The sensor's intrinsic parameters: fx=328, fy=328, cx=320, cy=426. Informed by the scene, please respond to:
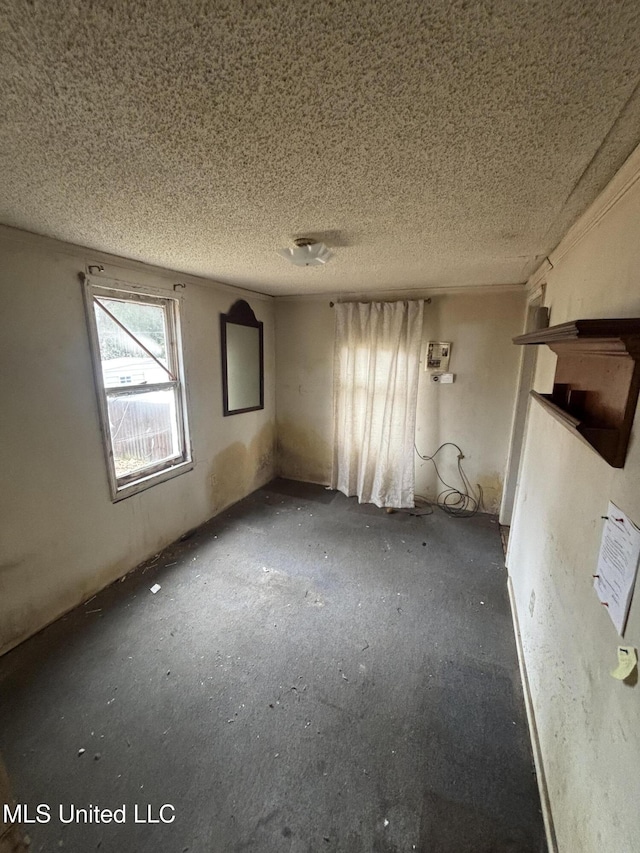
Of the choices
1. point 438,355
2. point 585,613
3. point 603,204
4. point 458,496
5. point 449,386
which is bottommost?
point 458,496

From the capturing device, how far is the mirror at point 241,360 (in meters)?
3.08

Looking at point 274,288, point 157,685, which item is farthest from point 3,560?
point 274,288

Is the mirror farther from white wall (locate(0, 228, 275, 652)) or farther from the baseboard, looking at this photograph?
the baseboard

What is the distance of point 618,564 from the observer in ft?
2.75

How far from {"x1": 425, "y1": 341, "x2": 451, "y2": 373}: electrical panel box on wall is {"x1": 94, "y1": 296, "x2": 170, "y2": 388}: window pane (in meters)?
2.37

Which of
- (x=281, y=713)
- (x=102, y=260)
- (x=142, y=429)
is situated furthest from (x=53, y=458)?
(x=281, y=713)

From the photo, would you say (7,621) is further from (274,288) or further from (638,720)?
(274,288)

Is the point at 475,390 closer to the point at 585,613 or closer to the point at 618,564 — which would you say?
the point at 585,613

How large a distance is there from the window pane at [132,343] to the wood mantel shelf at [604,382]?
2.36 meters

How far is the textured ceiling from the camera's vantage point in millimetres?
549

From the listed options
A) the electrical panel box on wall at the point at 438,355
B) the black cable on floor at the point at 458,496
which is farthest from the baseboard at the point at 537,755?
the electrical panel box on wall at the point at 438,355

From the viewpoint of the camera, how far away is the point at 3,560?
166cm

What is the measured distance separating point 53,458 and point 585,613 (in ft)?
8.15

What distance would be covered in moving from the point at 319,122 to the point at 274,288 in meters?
2.50
